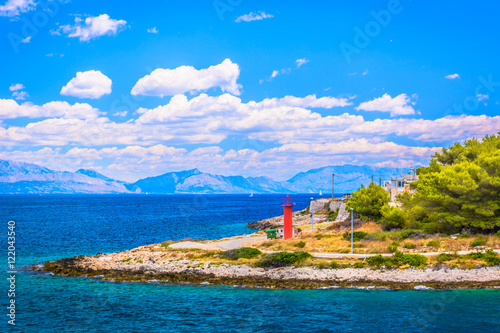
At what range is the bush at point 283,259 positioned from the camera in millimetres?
39656

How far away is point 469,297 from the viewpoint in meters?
31.2

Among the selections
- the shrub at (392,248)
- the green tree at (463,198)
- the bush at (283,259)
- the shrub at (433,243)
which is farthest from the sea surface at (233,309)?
the green tree at (463,198)

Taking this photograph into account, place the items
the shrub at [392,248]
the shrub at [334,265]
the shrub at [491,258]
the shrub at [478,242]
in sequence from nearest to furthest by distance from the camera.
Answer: the shrub at [491,258]
the shrub at [334,265]
the shrub at [392,248]
the shrub at [478,242]

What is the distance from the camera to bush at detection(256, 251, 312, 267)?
130 ft

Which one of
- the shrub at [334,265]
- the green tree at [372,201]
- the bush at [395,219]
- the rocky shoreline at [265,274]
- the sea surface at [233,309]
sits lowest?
the sea surface at [233,309]

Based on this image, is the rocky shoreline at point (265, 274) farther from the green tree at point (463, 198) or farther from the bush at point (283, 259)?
the green tree at point (463, 198)

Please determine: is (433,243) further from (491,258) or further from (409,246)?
(491,258)

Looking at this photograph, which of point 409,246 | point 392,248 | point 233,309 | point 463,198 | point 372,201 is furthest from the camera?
point 372,201

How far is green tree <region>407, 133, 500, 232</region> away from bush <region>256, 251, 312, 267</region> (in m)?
17.7

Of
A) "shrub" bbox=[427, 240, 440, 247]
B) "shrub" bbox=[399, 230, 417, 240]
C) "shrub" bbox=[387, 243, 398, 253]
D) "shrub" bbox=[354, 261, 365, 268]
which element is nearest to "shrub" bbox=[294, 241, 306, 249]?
"shrub" bbox=[354, 261, 365, 268]

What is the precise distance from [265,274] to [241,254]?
19.0ft

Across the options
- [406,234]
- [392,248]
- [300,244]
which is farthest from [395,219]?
[300,244]

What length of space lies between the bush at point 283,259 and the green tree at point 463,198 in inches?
698

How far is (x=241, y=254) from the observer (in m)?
43.2
